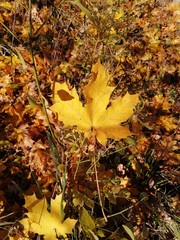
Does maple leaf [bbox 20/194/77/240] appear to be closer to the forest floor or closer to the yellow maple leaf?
the forest floor

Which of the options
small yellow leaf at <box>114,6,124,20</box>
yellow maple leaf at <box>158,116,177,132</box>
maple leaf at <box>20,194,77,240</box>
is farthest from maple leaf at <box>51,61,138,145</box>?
small yellow leaf at <box>114,6,124,20</box>

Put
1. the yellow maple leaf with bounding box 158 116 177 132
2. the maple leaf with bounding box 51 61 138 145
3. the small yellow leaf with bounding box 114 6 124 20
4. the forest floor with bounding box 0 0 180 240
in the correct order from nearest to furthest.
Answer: the maple leaf with bounding box 51 61 138 145 → the forest floor with bounding box 0 0 180 240 → the yellow maple leaf with bounding box 158 116 177 132 → the small yellow leaf with bounding box 114 6 124 20

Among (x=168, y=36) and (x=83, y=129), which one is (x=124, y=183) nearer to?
(x=83, y=129)

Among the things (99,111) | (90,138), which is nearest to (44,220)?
(99,111)

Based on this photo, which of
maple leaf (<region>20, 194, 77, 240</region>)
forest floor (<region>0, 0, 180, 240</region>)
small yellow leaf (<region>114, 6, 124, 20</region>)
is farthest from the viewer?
small yellow leaf (<region>114, 6, 124, 20</region>)

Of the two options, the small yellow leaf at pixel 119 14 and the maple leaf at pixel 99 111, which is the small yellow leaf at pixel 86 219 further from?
the small yellow leaf at pixel 119 14

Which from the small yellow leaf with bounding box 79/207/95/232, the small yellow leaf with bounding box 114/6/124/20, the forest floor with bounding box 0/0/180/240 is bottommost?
the small yellow leaf with bounding box 79/207/95/232

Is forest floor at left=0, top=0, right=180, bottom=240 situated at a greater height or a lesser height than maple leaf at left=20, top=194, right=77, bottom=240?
greater

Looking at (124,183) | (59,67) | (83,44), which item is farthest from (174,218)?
(83,44)
